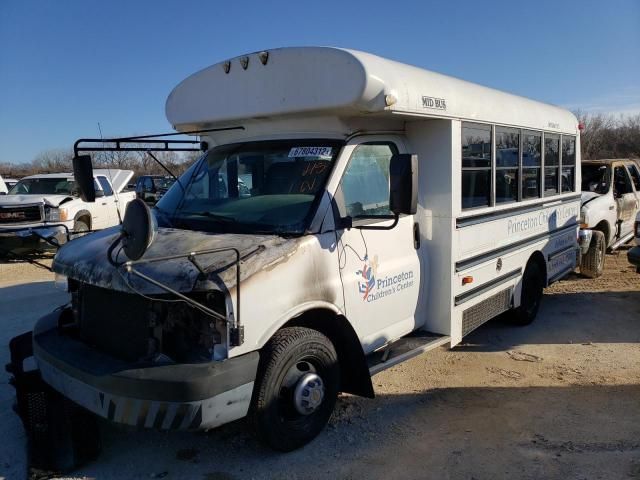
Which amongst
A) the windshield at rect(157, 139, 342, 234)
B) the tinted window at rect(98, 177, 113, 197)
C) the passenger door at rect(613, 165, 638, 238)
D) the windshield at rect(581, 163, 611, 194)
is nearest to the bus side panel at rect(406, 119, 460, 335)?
the windshield at rect(157, 139, 342, 234)

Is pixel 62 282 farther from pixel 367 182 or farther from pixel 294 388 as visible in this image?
pixel 367 182

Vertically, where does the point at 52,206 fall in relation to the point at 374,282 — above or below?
above

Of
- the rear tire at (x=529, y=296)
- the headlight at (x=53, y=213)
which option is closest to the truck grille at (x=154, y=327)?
the rear tire at (x=529, y=296)

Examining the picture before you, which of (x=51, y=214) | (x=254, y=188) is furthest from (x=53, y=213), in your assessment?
(x=254, y=188)

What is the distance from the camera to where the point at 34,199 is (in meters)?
12.1

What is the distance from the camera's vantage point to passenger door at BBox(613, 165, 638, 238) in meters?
10.1

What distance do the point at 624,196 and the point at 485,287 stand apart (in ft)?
21.2

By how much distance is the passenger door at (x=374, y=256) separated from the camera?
12.6 feet

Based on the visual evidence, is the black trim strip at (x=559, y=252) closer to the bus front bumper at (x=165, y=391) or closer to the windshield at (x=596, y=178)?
the windshield at (x=596, y=178)

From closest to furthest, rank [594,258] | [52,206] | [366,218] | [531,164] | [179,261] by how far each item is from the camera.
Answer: [179,261] → [366,218] → [531,164] → [594,258] → [52,206]

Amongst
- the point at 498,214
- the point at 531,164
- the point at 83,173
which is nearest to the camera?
the point at 83,173

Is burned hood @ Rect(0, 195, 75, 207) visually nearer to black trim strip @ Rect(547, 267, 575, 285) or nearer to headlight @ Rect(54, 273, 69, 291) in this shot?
headlight @ Rect(54, 273, 69, 291)

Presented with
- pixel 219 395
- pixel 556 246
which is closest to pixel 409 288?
pixel 219 395

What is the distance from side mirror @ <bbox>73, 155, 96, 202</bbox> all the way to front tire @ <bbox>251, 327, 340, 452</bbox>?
227cm
